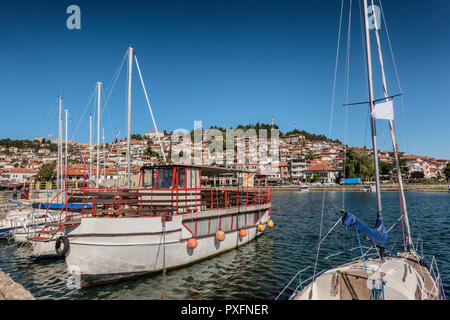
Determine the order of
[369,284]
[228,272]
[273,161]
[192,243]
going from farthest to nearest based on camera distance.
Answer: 1. [273,161]
2. [228,272]
3. [192,243]
4. [369,284]

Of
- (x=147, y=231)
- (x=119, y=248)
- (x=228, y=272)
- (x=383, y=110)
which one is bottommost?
(x=228, y=272)

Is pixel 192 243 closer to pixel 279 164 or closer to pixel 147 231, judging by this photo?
pixel 147 231

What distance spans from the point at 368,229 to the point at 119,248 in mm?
7995

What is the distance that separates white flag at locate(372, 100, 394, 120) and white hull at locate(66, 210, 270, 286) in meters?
7.99

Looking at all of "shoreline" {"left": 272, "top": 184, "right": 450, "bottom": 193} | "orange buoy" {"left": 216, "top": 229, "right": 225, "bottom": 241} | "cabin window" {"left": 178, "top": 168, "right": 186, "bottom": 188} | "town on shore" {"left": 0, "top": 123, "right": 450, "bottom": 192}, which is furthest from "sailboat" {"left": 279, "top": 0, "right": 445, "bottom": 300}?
"shoreline" {"left": 272, "top": 184, "right": 450, "bottom": 193}

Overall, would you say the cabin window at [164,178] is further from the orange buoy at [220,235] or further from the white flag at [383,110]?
the white flag at [383,110]

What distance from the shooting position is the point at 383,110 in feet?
28.3

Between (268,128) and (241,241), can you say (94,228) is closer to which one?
(241,241)

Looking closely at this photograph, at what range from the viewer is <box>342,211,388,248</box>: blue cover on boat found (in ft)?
23.6

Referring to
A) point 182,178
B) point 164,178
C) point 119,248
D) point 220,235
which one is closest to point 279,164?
point 220,235

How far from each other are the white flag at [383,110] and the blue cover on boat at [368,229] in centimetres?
305

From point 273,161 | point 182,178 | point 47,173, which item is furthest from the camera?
point 273,161

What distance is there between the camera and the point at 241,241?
15141 millimetres

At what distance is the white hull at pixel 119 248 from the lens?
9.24m
